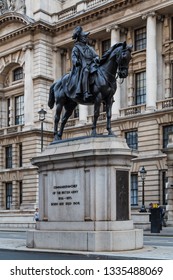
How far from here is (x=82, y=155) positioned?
52.0 feet

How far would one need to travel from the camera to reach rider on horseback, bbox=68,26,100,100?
1678 centimetres

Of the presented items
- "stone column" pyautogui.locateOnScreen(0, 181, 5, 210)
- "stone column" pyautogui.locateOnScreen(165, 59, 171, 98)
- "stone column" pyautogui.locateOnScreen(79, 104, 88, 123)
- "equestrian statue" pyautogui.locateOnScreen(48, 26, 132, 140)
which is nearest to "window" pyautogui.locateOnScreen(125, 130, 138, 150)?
"stone column" pyautogui.locateOnScreen(165, 59, 171, 98)

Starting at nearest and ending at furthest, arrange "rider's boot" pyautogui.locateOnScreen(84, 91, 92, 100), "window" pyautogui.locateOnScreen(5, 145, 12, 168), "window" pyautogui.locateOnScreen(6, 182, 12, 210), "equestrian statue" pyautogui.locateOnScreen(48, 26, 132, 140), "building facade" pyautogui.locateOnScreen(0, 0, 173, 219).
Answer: "equestrian statue" pyautogui.locateOnScreen(48, 26, 132, 140) → "rider's boot" pyautogui.locateOnScreen(84, 91, 92, 100) → "building facade" pyautogui.locateOnScreen(0, 0, 173, 219) → "window" pyautogui.locateOnScreen(6, 182, 12, 210) → "window" pyautogui.locateOnScreen(5, 145, 12, 168)

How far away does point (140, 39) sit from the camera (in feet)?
171

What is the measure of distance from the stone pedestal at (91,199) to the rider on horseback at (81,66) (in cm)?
163

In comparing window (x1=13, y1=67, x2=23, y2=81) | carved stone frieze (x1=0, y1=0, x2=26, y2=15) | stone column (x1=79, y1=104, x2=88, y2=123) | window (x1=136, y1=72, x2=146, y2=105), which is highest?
carved stone frieze (x1=0, y1=0, x2=26, y2=15)

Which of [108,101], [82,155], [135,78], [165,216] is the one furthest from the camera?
[135,78]

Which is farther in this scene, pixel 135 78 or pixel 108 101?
pixel 135 78

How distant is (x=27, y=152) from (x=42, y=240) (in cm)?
4041

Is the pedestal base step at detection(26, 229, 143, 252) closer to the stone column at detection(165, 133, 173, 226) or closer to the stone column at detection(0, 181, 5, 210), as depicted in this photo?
the stone column at detection(165, 133, 173, 226)

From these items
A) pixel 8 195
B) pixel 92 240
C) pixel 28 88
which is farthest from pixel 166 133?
pixel 92 240

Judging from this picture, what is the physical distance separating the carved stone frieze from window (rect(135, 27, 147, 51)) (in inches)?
562

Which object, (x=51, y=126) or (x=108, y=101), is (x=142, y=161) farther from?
(x=108, y=101)

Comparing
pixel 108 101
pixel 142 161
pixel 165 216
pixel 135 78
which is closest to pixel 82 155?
pixel 108 101
